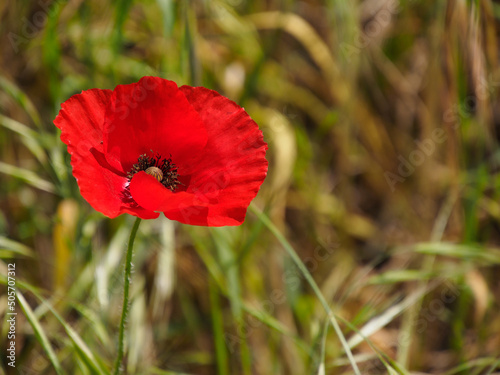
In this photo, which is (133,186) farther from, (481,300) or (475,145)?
(475,145)

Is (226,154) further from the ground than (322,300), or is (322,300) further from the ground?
(226,154)

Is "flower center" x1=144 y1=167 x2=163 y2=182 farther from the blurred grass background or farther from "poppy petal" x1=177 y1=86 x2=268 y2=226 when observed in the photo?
the blurred grass background

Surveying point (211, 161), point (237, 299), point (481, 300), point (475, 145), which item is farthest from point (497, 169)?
point (211, 161)

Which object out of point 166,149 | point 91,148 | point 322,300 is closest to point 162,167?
point 166,149

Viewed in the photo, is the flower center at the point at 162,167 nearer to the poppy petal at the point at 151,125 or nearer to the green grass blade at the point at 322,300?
the poppy petal at the point at 151,125

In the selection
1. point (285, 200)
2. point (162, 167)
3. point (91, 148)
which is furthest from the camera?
point (285, 200)

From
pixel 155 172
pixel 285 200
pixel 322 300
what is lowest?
pixel 322 300

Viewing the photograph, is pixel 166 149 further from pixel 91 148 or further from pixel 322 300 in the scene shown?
pixel 322 300
